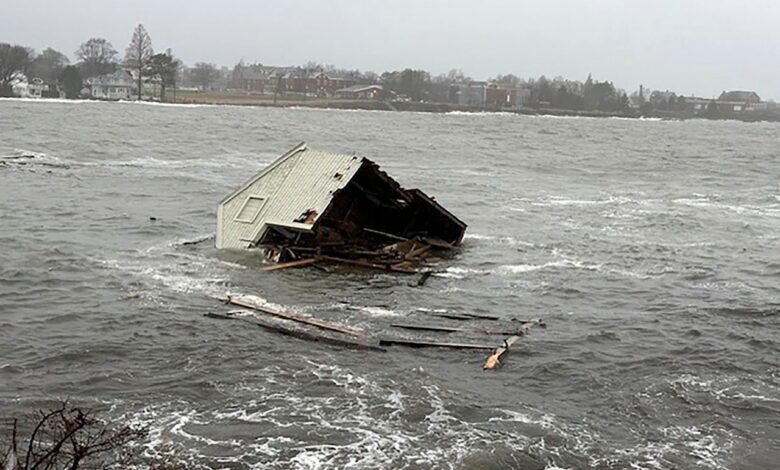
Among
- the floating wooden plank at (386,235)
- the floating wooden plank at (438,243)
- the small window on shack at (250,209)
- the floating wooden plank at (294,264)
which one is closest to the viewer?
the floating wooden plank at (294,264)

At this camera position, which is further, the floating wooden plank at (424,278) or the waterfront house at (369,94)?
the waterfront house at (369,94)

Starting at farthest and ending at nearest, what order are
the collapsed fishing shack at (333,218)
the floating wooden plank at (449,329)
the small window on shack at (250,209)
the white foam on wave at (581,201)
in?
1. the white foam on wave at (581,201)
2. the small window on shack at (250,209)
3. the collapsed fishing shack at (333,218)
4. the floating wooden plank at (449,329)

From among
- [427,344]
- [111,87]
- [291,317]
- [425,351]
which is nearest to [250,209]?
[291,317]

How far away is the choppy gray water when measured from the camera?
448 inches

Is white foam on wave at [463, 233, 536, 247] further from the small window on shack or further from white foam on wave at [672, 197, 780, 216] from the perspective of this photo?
white foam on wave at [672, 197, 780, 216]

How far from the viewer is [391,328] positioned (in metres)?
16.3

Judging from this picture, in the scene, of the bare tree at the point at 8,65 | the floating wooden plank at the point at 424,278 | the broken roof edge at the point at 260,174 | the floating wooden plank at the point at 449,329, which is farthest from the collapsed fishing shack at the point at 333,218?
the bare tree at the point at 8,65

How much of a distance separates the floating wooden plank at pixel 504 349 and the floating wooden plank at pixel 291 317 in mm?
2704

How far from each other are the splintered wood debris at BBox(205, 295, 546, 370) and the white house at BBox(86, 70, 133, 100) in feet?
513

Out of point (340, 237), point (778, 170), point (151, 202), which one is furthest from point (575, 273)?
point (778, 170)

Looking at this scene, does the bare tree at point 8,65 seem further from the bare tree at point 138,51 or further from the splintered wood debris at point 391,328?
the splintered wood debris at point 391,328

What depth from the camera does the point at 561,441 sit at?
1144 centimetres

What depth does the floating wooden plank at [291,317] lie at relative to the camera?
622 inches

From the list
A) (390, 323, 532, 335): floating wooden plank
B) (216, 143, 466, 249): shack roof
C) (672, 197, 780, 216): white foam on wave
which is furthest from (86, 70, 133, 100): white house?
(390, 323, 532, 335): floating wooden plank
